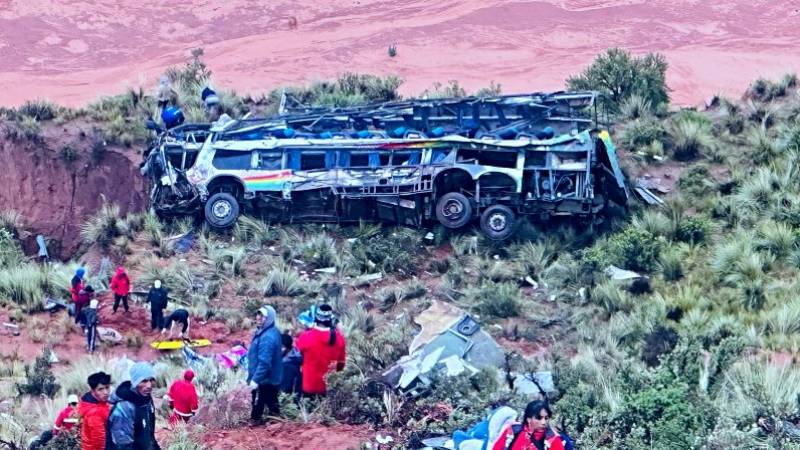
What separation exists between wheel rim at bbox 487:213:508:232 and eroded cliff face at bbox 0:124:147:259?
729 cm

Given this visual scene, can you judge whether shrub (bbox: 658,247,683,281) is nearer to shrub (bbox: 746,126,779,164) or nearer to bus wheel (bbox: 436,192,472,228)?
bus wheel (bbox: 436,192,472,228)

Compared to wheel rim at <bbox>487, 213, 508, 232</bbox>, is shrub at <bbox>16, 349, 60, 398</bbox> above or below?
below

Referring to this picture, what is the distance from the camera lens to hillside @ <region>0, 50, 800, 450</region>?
18391mm

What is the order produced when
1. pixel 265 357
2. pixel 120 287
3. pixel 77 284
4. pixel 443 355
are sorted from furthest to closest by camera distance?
pixel 120 287, pixel 77 284, pixel 443 355, pixel 265 357

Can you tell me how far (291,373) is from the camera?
19.0 meters

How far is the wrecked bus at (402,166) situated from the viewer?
1126 inches

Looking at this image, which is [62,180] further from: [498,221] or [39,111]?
[498,221]

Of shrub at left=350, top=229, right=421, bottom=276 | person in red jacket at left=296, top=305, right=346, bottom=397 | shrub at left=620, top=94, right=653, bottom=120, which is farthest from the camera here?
shrub at left=620, top=94, right=653, bottom=120

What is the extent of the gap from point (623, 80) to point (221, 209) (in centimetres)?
960

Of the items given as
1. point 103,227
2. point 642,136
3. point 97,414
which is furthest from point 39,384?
point 642,136

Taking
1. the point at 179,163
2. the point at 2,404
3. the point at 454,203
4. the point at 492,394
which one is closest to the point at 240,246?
the point at 179,163

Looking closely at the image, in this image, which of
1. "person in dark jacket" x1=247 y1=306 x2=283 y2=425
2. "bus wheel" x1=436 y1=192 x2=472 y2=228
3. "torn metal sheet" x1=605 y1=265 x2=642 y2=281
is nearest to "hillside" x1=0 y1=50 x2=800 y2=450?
"torn metal sheet" x1=605 y1=265 x2=642 y2=281

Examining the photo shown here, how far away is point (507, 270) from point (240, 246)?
15.8 feet

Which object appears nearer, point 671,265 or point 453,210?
point 671,265
